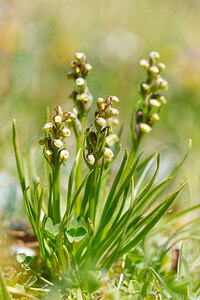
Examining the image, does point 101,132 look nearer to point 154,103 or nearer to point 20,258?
point 154,103

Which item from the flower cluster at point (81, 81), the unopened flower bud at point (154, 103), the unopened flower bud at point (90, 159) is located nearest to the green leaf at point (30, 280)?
the unopened flower bud at point (90, 159)

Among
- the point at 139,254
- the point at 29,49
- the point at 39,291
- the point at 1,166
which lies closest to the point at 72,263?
the point at 39,291

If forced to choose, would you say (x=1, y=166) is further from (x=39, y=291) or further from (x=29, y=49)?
(x=29, y=49)

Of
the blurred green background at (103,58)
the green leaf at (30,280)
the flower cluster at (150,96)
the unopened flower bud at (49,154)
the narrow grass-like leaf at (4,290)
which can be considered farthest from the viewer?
the blurred green background at (103,58)

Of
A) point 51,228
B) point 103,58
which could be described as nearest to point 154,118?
point 51,228

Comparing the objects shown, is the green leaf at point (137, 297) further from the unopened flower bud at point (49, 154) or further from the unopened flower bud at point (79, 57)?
the unopened flower bud at point (79, 57)

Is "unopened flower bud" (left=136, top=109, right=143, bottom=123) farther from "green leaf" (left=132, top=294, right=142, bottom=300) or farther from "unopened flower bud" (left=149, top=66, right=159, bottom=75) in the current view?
"green leaf" (left=132, top=294, right=142, bottom=300)
